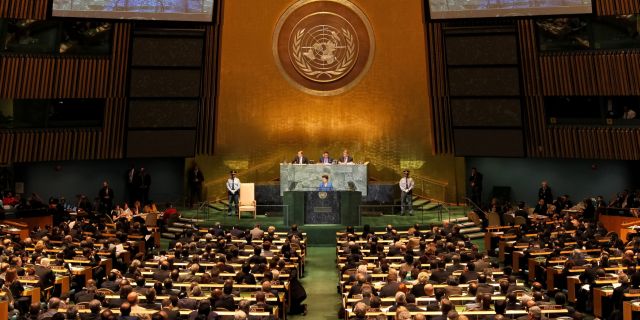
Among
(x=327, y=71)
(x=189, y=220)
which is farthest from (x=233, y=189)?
(x=327, y=71)

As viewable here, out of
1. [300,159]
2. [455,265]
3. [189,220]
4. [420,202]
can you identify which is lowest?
[455,265]

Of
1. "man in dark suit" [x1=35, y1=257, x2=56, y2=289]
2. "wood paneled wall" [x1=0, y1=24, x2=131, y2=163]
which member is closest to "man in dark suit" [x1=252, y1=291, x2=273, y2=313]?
"man in dark suit" [x1=35, y1=257, x2=56, y2=289]

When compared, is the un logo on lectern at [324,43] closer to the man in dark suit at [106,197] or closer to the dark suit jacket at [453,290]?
the man in dark suit at [106,197]

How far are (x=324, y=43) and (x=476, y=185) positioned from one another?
7341 millimetres

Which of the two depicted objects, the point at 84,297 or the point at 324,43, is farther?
the point at 324,43

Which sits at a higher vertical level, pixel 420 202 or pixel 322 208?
pixel 420 202

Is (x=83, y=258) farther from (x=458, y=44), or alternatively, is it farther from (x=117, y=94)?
(x=458, y=44)

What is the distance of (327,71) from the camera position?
30406 mm

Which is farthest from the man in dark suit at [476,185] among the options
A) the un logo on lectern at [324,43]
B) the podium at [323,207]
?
the podium at [323,207]

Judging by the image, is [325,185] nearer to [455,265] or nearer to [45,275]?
[455,265]

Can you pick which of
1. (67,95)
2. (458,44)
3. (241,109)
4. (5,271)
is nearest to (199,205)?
(241,109)

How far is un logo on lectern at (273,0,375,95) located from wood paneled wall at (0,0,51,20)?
26.7 ft

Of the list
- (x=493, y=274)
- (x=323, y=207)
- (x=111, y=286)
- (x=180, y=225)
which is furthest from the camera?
(x=180, y=225)

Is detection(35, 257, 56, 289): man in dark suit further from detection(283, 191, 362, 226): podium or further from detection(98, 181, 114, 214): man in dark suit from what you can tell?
detection(98, 181, 114, 214): man in dark suit
